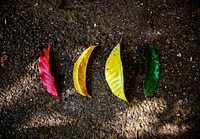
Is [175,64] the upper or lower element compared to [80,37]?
lower

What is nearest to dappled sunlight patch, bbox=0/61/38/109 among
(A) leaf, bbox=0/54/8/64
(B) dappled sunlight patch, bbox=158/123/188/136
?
(A) leaf, bbox=0/54/8/64

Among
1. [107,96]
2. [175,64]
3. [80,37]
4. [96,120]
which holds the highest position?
[80,37]

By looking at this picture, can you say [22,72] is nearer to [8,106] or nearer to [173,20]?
[8,106]

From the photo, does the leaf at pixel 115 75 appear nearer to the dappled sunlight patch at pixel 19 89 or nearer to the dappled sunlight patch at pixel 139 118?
the dappled sunlight patch at pixel 139 118

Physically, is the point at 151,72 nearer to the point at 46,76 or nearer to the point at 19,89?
the point at 46,76

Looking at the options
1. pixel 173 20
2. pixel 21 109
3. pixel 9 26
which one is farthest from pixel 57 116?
pixel 173 20

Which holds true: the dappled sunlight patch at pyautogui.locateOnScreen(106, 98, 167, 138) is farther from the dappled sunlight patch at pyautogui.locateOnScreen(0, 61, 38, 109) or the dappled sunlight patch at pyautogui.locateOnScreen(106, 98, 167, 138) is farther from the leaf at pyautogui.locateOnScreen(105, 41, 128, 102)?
the dappled sunlight patch at pyautogui.locateOnScreen(0, 61, 38, 109)

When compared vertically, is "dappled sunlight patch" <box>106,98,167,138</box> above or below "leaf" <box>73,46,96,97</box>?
below
